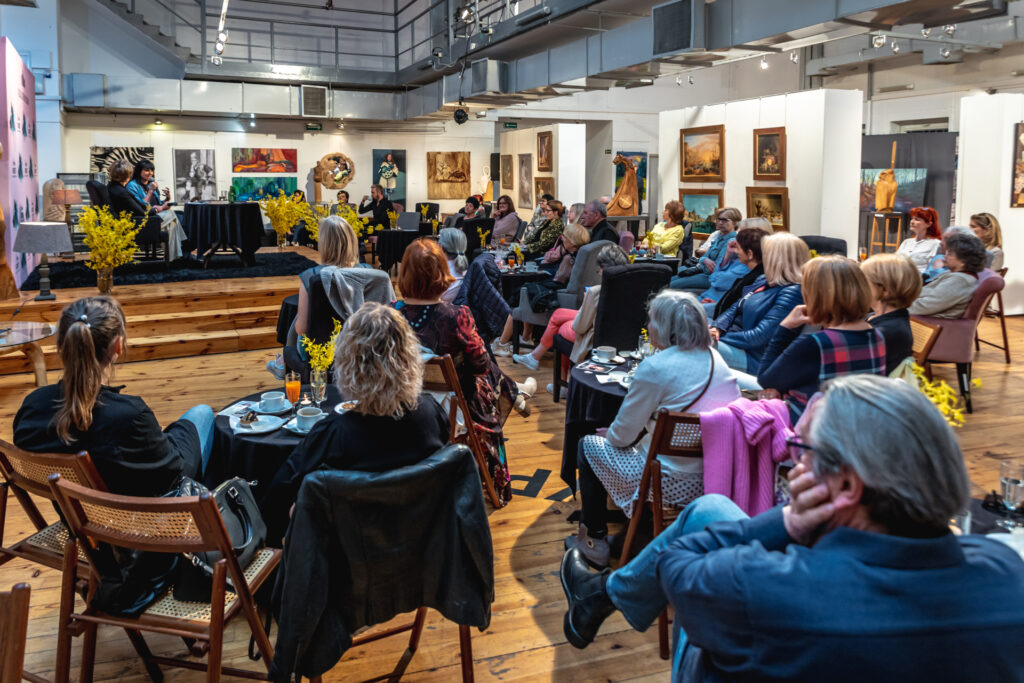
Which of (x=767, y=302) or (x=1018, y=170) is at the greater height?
(x=1018, y=170)

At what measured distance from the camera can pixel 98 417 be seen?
265 cm

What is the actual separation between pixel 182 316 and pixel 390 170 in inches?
402

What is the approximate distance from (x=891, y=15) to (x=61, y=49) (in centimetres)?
1330

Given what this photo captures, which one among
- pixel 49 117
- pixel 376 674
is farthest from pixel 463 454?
pixel 49 117

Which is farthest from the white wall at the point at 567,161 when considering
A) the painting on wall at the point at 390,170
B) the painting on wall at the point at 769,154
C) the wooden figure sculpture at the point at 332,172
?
the wooden figure sculpture at the point at 332,172

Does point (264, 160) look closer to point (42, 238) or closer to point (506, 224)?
point (506, 224)

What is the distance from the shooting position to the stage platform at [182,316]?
796cm

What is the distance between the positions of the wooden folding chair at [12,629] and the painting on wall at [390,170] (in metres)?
17.3

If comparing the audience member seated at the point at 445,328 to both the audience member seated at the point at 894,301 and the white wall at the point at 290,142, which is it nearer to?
the audience member seated at the point at 894,301

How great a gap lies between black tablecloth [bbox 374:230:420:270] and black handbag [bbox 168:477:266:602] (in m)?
9.58

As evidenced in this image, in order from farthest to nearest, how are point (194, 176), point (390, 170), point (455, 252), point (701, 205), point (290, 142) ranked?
point (390, 170)
point (290, 142)
point (194, 176)
point (701, 205)
point (455, 252)

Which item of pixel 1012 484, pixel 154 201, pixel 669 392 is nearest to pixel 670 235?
pixel 669 392

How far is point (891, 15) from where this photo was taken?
6.34 m

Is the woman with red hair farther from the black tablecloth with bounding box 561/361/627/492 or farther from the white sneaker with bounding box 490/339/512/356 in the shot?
the black tablecloth with bounding box 561/361/627/492
